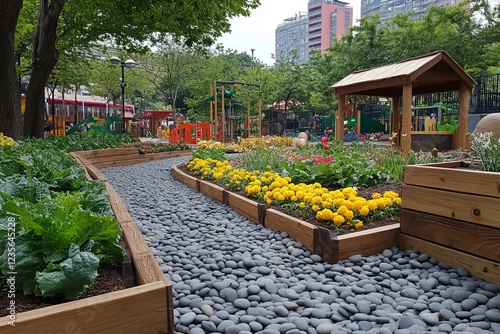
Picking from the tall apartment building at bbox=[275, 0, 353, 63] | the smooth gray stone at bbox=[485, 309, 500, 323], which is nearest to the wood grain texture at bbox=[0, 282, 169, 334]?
the smooth gray stone at bbox=[485, 309, 500, 323]

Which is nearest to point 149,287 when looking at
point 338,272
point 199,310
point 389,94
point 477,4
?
point 199,310

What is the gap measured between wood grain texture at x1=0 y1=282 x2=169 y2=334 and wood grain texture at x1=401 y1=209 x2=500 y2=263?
1944 millimetres

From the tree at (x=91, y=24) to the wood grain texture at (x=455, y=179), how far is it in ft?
24.5

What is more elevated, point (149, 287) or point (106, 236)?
point (106, 236)

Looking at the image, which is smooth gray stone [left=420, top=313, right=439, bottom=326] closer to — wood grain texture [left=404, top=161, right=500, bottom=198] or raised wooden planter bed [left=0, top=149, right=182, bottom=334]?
wood grain texture [left=404, top=161, right=500, bottom=198]

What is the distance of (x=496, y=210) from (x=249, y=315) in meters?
1.59

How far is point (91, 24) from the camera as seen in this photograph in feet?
37.8

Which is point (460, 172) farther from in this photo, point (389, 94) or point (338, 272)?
point (389, 94)

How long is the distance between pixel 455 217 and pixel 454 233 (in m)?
0.11

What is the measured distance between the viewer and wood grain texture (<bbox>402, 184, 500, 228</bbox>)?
2.20 meters

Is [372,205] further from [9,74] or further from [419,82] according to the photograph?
[9,74]

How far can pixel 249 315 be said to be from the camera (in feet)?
6.28

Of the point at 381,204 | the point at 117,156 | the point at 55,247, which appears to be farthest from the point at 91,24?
the point at 55,247

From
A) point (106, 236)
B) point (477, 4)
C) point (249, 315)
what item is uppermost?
point (477, 4)
